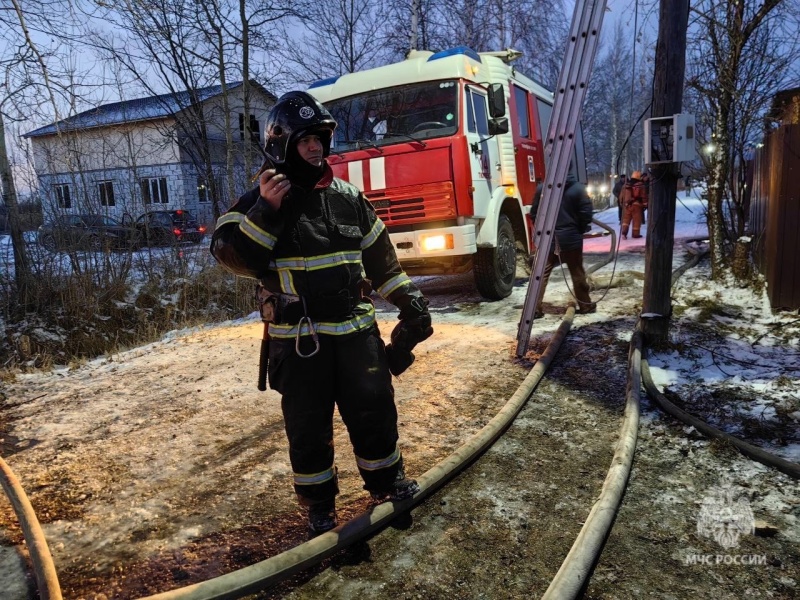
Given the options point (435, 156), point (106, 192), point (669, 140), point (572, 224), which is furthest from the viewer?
point (106, 192)

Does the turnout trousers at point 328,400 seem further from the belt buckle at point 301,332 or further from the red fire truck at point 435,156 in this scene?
the red fire truck at point 435,156

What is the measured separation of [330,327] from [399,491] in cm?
88

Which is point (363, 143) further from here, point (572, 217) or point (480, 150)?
point (572, 217)

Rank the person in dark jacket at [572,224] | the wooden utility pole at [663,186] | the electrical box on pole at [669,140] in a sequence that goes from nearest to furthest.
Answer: the electrical box on pole at [669,140], the wooden utility pole at [663,186], the person in dark jacket at [572,224]

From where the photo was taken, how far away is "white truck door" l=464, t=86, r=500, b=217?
20.7 feet

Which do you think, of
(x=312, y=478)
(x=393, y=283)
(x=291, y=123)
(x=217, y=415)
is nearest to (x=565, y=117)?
(x=393, y=283)

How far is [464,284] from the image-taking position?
8688 mm

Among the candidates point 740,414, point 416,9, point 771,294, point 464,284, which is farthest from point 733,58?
point 416,9

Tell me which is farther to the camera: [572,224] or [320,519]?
[572,224]

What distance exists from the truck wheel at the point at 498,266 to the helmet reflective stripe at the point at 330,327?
455 centimetres

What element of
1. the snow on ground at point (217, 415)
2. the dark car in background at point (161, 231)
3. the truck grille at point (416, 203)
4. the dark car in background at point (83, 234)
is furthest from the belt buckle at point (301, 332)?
the dark car in background at point (161, 231)

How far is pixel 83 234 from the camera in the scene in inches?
345

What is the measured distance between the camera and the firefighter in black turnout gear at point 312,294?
87.2 inches

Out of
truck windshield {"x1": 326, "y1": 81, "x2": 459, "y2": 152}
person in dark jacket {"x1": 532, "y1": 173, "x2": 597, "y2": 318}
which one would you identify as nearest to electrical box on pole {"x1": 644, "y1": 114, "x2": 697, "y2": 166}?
person in dark jacket {"x1": 532, "y1": 173, "x2": 597, "y2": 318}
